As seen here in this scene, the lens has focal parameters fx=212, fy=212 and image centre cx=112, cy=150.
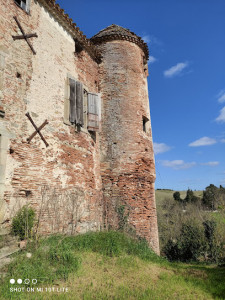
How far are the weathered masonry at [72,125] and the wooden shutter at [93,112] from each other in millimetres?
45

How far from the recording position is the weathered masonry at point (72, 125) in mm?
6164

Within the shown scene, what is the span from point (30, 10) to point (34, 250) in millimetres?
7563

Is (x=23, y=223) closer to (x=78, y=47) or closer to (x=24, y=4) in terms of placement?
(x=24, y=4)

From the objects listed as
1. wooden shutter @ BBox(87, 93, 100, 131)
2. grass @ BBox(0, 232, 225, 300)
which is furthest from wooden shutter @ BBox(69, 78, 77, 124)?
grass @ BBox(0, 232, 225, 300)

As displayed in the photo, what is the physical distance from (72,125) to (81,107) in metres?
0.99

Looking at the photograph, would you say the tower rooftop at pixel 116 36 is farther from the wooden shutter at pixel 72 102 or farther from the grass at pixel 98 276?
the grass at pixel 98 276

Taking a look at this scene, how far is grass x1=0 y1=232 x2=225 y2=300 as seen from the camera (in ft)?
12.9

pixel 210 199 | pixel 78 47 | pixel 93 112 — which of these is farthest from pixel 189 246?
pixel 210 199

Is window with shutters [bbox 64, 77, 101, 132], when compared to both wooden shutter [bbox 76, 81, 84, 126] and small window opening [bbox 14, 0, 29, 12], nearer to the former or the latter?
wooden shutter [bbox 76, 81, 84, 126]

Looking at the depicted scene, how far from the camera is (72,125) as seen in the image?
27.1ft

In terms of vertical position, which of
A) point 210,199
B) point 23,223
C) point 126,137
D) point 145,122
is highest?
point 145,122

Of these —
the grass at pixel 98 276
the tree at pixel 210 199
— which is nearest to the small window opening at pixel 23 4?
the grass at pixel 98 276

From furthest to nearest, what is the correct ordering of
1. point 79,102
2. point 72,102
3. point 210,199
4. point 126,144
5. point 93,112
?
point 210,199 < point 126,144 < point 93,112 < point 79,102 < point 72,102

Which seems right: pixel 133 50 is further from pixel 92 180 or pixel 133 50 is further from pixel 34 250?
pixel 34 250
